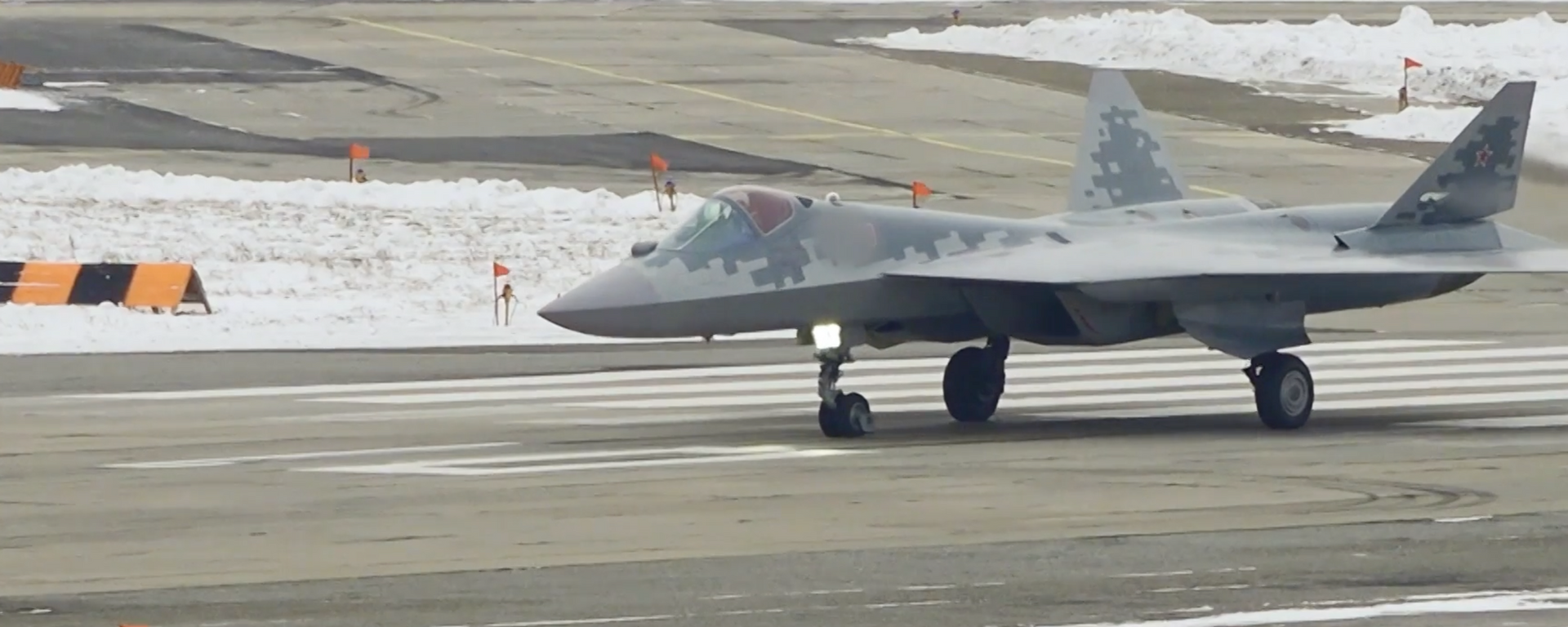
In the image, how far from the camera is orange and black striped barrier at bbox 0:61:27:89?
46031 millimetres

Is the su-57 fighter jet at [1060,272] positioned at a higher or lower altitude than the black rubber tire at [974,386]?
higher

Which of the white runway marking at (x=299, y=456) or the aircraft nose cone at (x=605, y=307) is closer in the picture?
the white runway marking at (x=299, y=456)

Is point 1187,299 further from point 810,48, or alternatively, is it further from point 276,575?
point 810,48

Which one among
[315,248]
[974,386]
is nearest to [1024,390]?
[974,386]

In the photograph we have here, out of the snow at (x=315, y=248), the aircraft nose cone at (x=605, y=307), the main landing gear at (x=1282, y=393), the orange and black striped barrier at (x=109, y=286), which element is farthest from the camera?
the orange and black striped barrier at (x=109, y=286)

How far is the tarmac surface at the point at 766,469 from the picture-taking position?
1230 centimetres

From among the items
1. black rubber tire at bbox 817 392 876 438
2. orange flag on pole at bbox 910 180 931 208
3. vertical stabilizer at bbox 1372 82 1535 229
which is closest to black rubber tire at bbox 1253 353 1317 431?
vertical stabilizer at bbox 1372 82 1535 229

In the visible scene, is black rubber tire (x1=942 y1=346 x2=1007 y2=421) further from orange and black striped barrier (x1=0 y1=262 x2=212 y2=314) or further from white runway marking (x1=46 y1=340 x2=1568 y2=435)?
orange and black striped barrier (x1=0 y1=262 x2=212 y2=314)

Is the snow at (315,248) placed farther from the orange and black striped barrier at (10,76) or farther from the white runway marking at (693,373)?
the orange and black striped barrier at (10,76)

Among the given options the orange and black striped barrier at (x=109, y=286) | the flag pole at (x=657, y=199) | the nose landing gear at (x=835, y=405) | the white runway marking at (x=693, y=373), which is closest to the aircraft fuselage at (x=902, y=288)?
the nose landing gear at (x=835, y=405)

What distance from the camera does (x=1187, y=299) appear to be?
19797mm

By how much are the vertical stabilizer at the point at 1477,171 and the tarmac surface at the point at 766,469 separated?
1555mm

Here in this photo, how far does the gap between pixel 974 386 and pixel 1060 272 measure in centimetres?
184

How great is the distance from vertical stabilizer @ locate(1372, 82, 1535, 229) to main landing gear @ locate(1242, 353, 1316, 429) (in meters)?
1.78
